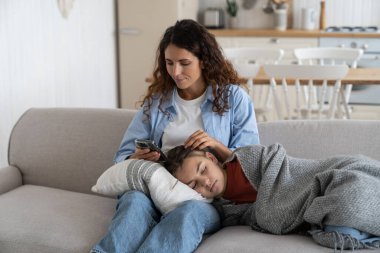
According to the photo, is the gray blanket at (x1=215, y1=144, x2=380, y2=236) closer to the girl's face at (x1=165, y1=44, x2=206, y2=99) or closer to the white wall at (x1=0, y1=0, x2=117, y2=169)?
the girl's face at (x1=165, y1=44, x2=206, y2=99)

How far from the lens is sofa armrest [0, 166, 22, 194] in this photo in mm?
2668

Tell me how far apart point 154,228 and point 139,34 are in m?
3.50

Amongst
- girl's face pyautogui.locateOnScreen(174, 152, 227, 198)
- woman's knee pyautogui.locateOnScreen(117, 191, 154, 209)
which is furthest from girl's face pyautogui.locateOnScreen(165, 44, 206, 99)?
woman's knee pyautogui.locateOnScreen(117, 191, 154, 209)

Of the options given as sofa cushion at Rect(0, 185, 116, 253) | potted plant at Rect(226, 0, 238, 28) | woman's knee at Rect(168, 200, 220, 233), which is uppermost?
potted plant at Rect(226, 0, 238, 28)

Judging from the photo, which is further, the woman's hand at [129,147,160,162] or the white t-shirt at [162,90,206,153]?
the white t-shirt at [162,90,206,153]

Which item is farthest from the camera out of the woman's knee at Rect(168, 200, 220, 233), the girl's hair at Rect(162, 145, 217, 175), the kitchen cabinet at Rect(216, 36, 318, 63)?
the kitchen cabinet at Rect(216, 36, 318, 63)

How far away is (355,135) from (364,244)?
0.65 meters

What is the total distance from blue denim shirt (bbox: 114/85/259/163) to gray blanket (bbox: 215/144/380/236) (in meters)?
0.20

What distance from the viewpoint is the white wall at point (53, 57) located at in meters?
3.76

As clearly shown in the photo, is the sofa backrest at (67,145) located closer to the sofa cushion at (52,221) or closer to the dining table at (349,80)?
the sofa cushion at (52,221)

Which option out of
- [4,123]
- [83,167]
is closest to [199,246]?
[83,167]

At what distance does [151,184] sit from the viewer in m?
2.18

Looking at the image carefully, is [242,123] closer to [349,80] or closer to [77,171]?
[77,171]

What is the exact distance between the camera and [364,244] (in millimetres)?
1881
